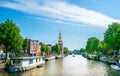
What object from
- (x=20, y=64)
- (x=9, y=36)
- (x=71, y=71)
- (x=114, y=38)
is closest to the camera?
(x=20, y=64)

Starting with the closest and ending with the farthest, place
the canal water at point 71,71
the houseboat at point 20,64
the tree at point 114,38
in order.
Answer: the canal water at point 71,71, the houseboat at point 20,64, the tree at point 114,38

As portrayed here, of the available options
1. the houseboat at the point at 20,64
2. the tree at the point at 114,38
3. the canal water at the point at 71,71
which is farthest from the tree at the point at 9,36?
the tree at the point at 114,38

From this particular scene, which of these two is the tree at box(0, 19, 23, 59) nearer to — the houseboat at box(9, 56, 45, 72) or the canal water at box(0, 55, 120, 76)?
the houseboat at box(9, 56, 45, 72)

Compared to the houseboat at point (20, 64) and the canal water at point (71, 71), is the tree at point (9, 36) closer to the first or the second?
the houseboat at point (20, 64)

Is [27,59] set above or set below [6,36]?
below

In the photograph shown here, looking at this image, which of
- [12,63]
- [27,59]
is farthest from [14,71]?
[27,59]

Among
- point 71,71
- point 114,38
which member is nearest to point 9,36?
point 71,71

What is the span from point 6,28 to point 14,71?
56.8 ft

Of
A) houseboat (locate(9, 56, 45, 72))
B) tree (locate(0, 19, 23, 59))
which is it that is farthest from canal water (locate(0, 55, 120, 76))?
tree (locate(0, 19, 23, 59))

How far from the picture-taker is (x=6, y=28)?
77.6 meters

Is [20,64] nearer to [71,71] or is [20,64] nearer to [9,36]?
[9,36]

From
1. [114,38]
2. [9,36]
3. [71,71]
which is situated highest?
[9,36]

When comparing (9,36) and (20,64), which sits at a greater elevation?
(9,36)

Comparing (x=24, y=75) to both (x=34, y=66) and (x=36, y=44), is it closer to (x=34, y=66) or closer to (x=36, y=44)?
(x=34, y=66)
